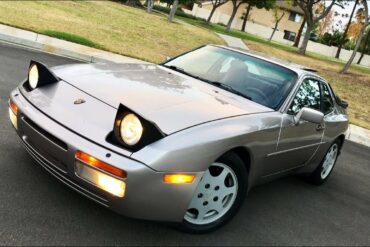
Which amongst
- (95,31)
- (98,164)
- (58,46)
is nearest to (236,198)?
(98,164)

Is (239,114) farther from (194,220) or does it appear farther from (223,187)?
(194,220)

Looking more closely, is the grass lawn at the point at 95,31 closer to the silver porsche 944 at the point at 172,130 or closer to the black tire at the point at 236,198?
the silver porsche 944 at the point at 172,130

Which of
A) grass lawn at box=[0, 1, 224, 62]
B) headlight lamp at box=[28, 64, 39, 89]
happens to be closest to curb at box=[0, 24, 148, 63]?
grass lawn at box=[0, 1, 224, 62]

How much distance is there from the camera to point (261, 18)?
76250 millimetres

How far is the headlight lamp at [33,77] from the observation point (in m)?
3.91

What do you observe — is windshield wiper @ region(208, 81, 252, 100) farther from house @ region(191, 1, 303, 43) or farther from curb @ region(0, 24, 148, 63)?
house @ region(191, 1, 303, 43)

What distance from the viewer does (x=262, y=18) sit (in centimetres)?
7625

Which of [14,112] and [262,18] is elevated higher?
[262,18]

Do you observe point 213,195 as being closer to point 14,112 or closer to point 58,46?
point 14,112

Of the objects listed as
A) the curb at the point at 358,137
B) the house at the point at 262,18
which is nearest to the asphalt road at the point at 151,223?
the curb at the point at 358,137

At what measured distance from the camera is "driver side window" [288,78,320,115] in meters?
4.63

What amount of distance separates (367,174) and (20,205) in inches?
203

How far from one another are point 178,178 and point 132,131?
1.40ft

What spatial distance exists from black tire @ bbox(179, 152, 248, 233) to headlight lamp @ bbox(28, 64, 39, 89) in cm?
162
